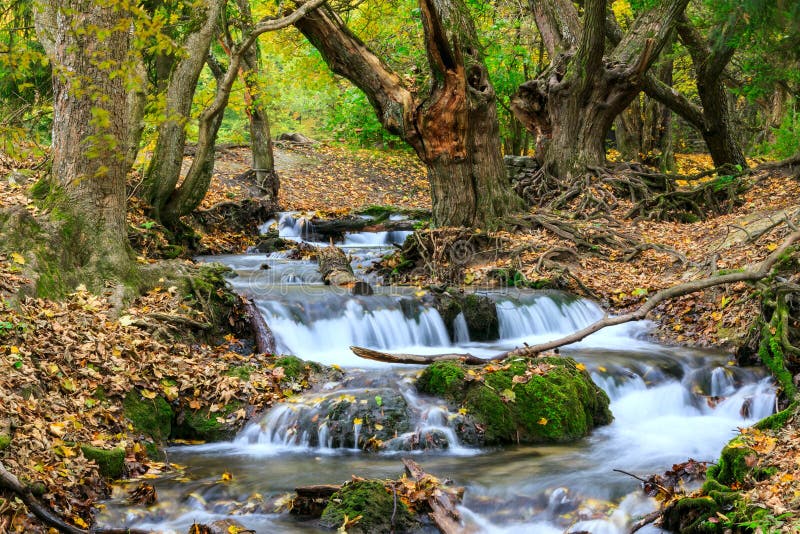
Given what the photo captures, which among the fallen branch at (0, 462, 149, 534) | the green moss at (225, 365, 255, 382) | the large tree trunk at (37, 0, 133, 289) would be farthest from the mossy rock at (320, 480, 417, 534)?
the large tree trunk at (37, 0, 133, 289)

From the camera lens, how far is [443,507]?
530cm

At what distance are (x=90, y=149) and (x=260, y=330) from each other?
2.98 metres

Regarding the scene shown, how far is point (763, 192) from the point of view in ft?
47.1

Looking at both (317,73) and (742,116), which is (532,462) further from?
(742,116)

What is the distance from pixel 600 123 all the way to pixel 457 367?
34.2 feet

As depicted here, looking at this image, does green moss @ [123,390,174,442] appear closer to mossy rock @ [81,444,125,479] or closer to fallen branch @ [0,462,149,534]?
mossy rock @ [81,444,125,479]

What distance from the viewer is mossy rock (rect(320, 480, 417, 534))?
4.97 meters

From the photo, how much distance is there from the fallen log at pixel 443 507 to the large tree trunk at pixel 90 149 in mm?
4538

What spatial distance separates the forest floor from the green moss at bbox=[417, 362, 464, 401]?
135 centimetres

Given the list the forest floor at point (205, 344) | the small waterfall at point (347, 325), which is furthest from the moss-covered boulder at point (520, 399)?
the small waterfall at point (347, 325)

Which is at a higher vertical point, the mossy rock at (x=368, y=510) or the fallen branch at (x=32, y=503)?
the fallen branch at (x=32, y=503)

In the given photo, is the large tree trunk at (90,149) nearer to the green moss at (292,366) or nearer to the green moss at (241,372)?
the green moss at (241,372)

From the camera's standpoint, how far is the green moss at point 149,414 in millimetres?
6598

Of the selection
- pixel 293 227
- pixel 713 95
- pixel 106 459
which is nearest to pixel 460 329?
pixel 106 459
